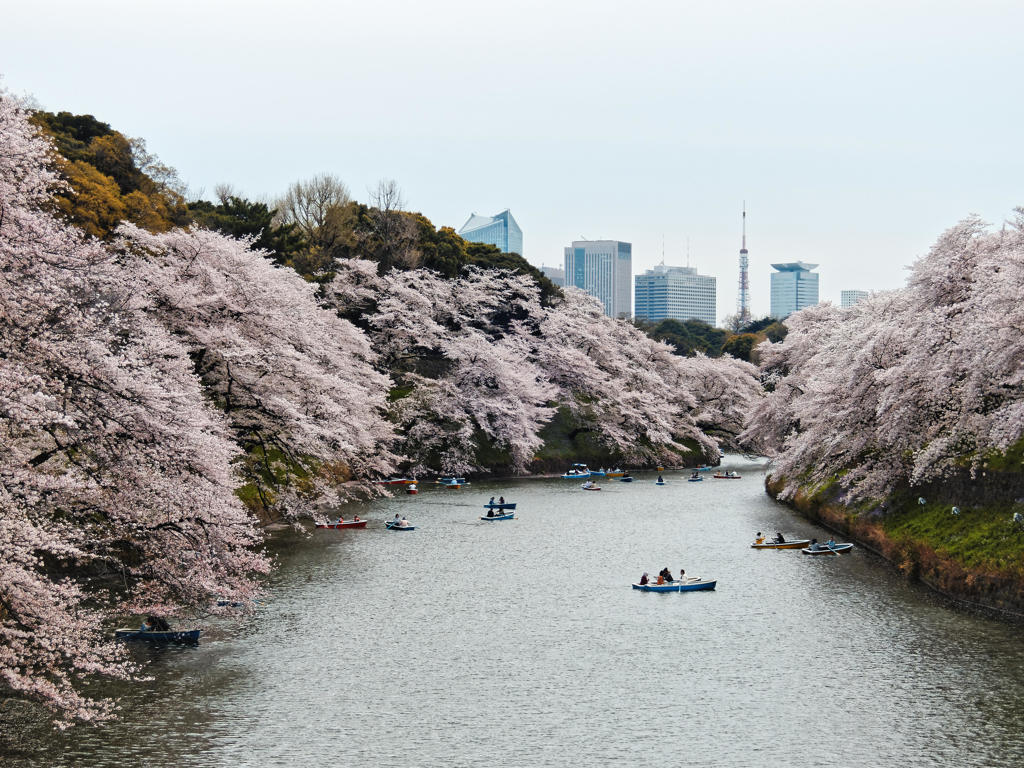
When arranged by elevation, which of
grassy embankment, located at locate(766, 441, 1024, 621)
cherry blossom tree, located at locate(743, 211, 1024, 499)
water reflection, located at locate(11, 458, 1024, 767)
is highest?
cherry blossom tree, located at locate(743, 211, 1024, 499)

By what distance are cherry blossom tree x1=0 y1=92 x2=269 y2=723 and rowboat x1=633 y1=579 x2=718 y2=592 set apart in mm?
16120

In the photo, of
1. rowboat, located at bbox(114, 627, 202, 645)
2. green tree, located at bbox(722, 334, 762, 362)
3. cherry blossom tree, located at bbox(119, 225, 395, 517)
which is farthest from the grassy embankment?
green tree, located at bbox(722, 334, 762, 362)

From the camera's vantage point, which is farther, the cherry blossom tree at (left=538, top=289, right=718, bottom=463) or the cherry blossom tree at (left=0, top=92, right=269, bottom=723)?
the cherry blossom tree at (left=538, top=289, right=718, bottom=463)

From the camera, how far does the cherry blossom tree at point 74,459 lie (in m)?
16.7

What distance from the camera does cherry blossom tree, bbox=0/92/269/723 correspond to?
658 inches

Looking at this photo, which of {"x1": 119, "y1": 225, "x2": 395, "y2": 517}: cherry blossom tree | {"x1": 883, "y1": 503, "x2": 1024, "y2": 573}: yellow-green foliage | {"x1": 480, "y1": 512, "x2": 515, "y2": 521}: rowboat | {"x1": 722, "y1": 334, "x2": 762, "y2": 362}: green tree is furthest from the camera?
{"x1": 722, "y1": 334, "x2": 762, "y2": 362}: green tree

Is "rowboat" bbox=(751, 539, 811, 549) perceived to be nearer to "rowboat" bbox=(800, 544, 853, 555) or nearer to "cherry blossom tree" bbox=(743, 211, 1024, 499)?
"rowboat" bbox=(800, 544, 853, 555)

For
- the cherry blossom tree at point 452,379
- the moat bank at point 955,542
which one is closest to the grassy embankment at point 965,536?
the moat bank at point 955,542

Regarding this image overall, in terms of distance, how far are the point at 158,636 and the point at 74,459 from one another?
7829mm

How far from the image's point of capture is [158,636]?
85.3 feet

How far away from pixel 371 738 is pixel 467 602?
12.0m

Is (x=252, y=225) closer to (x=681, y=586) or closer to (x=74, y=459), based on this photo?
(x=681, y=586)

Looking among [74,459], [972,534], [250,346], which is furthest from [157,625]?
[972,534]

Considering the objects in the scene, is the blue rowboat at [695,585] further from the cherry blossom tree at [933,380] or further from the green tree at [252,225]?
the green tree at [252,225]
